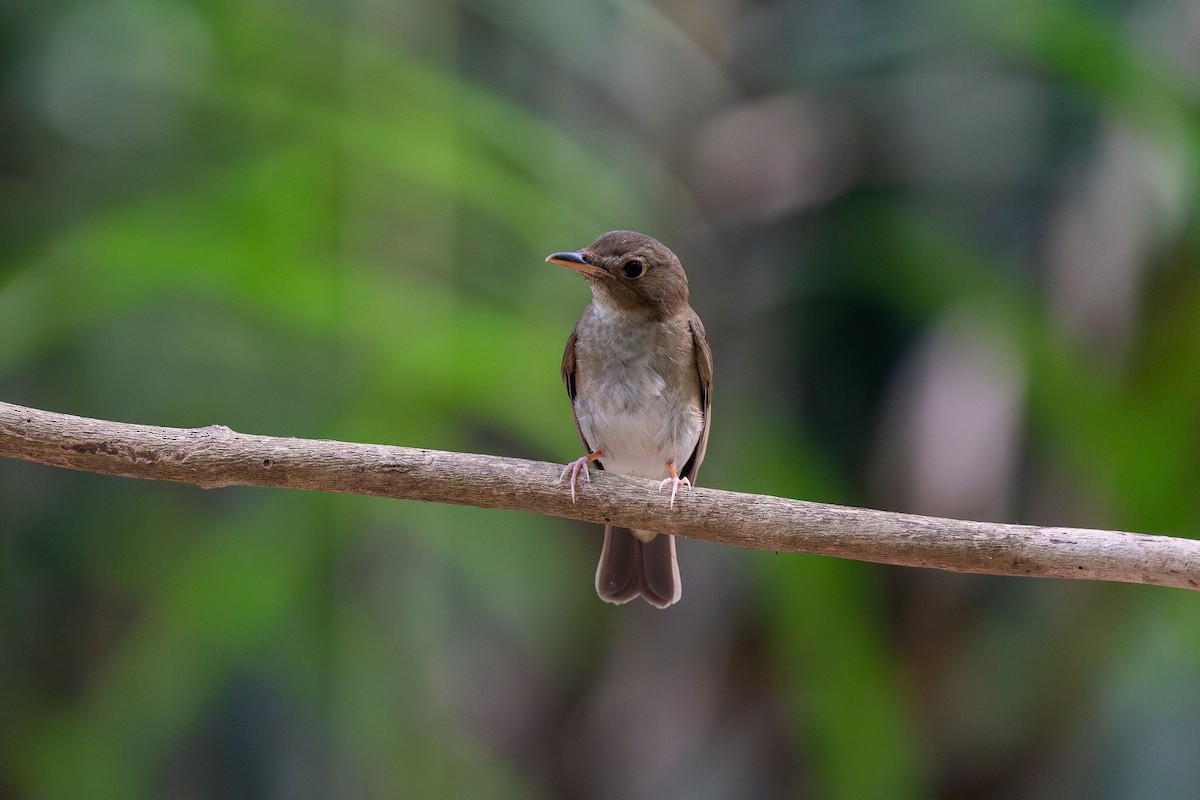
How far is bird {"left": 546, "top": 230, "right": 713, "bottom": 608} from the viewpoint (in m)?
3.49

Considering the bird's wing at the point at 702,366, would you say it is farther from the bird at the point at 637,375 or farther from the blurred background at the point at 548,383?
the blurred background at the point at 548,383

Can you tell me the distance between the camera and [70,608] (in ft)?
16.3

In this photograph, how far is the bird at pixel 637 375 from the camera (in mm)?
3486

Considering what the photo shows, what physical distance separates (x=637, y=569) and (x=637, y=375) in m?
0.61

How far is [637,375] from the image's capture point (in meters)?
3.54

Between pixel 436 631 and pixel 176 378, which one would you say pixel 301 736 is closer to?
pixel 436 631

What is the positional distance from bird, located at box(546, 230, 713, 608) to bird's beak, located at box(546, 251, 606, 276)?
0.02 m

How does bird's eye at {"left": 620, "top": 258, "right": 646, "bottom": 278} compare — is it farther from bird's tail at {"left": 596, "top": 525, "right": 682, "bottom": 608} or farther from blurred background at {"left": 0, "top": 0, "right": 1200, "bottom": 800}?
blurred background at {"left": 0, "top": 0, "right": 1200, "bottom": 800}

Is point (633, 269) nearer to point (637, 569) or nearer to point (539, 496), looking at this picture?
point (637, 569)

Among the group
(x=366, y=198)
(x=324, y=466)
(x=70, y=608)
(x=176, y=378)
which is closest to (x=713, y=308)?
(x=366, y=198)

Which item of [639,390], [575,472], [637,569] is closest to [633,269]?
[639,390]

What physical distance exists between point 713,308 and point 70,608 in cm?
313

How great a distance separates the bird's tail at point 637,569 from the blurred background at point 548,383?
74 centimetres

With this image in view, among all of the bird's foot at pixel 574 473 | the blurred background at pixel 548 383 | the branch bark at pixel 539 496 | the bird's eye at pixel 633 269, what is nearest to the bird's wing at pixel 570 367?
the bird's eye at pixel 633 269
